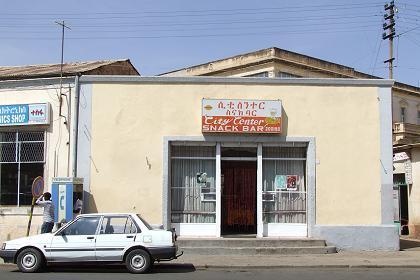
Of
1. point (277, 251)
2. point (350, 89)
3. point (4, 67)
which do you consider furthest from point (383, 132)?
point (4, 67)

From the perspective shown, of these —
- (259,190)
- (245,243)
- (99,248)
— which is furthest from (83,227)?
(259,190)

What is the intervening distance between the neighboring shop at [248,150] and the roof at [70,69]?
3.75 ft

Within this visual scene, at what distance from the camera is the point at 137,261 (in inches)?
484

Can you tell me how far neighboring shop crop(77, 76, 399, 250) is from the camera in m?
16.3

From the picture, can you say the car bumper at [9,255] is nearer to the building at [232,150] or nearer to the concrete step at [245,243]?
the building at [232,150]

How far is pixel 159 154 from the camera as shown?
1644 centimetres

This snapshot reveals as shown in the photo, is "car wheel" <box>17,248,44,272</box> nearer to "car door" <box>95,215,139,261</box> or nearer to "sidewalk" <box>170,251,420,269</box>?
"car door" <box>95,215,139,261</box>

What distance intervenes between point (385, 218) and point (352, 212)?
96 centimetres

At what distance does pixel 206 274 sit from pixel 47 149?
7015 mm

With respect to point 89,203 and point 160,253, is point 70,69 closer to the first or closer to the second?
point 89,203

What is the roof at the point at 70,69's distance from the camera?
17016 millimetres

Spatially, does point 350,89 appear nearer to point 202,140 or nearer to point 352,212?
point 352,212

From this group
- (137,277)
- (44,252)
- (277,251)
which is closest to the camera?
(137,277)

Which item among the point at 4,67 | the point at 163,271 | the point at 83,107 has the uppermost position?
the point at 4,67
